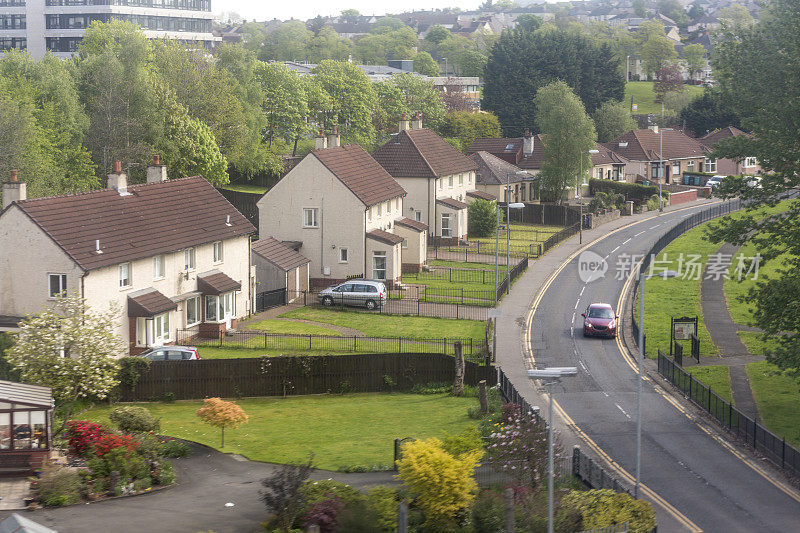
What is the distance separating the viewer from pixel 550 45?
462 ft

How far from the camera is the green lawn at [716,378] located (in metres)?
44.7

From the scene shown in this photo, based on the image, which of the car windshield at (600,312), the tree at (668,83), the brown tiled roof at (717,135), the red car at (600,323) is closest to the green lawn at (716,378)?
the red car at (600,323)

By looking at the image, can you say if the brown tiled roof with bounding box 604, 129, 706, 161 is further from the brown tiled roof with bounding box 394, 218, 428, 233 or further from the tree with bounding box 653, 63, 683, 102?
the tree with bounding box 653, 63, 683, 102

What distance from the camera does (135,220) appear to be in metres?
51.5

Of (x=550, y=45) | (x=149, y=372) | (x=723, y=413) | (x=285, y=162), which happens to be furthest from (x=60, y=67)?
(x=550, y=45)

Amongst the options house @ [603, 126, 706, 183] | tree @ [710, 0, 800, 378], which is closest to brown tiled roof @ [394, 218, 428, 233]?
tree @ [710, 0, 800, 378]

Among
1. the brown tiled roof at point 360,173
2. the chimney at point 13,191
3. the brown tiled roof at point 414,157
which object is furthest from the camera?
the brown tiled roof at point 414,157

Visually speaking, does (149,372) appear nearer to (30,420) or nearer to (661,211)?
(30,420)

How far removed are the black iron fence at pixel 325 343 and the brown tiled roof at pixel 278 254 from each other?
32.7ft

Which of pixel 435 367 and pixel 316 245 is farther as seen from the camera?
pixel 316 245

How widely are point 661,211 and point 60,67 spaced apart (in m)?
61.3

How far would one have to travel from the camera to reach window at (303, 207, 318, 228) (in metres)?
67.8

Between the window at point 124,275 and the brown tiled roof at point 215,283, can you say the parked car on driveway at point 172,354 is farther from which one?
the brown tiled roof at point 215,283

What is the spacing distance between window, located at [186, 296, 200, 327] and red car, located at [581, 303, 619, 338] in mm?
21295
